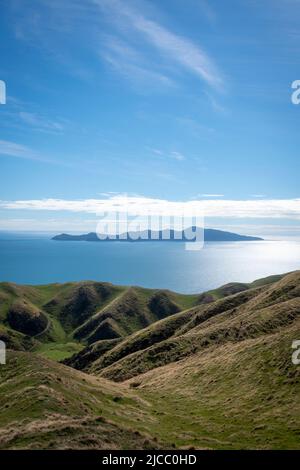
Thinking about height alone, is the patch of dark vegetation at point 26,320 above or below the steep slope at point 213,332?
below

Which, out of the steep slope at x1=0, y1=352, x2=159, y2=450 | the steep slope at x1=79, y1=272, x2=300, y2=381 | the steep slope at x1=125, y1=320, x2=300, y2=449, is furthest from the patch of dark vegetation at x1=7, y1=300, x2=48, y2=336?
the steep slope at x1=0, y1=352, x2=159, y2=450

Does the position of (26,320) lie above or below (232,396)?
below

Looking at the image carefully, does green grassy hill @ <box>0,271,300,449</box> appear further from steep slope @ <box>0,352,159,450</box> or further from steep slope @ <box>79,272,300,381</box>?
steep slope @ <box>79,272,300,381</box>

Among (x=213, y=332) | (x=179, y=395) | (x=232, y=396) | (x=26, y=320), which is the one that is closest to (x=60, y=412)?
(x=232, y=396)

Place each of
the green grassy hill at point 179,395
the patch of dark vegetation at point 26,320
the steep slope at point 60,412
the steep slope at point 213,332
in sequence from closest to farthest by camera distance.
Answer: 1. the steep slope at point 60,412
2. the green grassy hill at point 179,395
3. the steep slope at point 213,332
4. the patch of dark vegetation at point 26,320

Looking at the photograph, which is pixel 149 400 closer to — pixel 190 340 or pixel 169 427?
pixel 169 427

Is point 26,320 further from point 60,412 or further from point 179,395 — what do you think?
point 60,412

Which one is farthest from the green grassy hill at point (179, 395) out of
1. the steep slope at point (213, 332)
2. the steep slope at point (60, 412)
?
the steep slope at point (213, 332)

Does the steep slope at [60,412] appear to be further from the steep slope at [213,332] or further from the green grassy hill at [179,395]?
the steep slope at [213,332]

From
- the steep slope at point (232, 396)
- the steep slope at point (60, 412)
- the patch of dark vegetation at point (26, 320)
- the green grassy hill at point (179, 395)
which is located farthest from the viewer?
the patch of dark vegetation at point (26, 320)

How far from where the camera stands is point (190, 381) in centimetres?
5206
